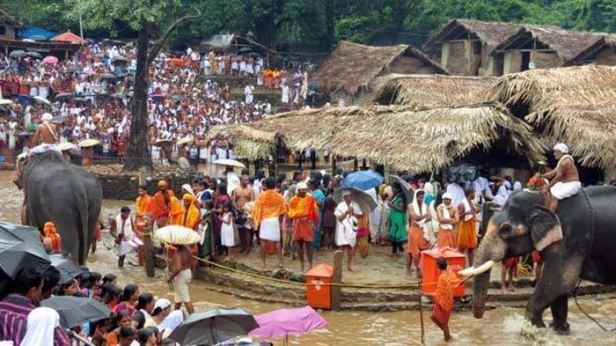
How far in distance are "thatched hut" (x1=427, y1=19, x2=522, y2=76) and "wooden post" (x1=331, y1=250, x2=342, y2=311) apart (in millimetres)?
23948

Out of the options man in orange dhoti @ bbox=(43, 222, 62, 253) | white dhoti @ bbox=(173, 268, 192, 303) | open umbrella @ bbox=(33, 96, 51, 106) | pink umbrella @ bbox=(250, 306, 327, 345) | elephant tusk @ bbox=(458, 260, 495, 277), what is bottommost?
white dhoti @ bbox=(173, 268, 192, 303)

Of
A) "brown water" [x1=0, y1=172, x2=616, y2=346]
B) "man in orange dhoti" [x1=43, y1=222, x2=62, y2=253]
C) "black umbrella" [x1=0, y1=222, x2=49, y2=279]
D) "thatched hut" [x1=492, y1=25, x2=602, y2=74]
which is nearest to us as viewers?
"black umbrella" [x1=0, y1=222, x2=49, y2=279]

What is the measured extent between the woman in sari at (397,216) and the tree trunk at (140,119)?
12.7m

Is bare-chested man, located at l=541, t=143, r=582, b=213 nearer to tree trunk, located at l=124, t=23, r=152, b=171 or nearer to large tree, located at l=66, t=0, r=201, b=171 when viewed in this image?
large tree, located at l=66, t=0, r=201, b=171

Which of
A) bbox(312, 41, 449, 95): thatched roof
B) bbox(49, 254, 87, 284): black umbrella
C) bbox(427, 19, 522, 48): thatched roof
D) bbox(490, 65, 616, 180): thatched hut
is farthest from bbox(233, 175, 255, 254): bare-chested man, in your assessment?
bbox(427, 19, 522, 48): thatched roof

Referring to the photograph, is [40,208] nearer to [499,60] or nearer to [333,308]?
[333,308]

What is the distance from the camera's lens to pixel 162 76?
39.4 meters

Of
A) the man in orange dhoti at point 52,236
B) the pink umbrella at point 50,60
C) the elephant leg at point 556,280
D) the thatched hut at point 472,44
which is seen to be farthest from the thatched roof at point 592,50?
the man in orange dhoti at point 52,236

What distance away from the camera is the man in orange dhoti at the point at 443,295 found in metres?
11.5

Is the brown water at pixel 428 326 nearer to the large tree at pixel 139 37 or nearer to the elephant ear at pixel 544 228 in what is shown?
the elephant ear at pixel 544 228

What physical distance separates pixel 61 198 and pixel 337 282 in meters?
4.20

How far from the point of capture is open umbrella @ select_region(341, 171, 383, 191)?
16.0 m

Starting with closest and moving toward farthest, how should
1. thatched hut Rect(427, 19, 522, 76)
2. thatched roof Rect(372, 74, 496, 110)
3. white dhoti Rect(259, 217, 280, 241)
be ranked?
white dhoti Rect(259, 217, 280, 241)
thatched roof Rect(372, 74, 496, 110)
thatched hut Rect(427, 19, 522, 76)

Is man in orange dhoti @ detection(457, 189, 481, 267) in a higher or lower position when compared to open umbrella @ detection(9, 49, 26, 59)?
lower
